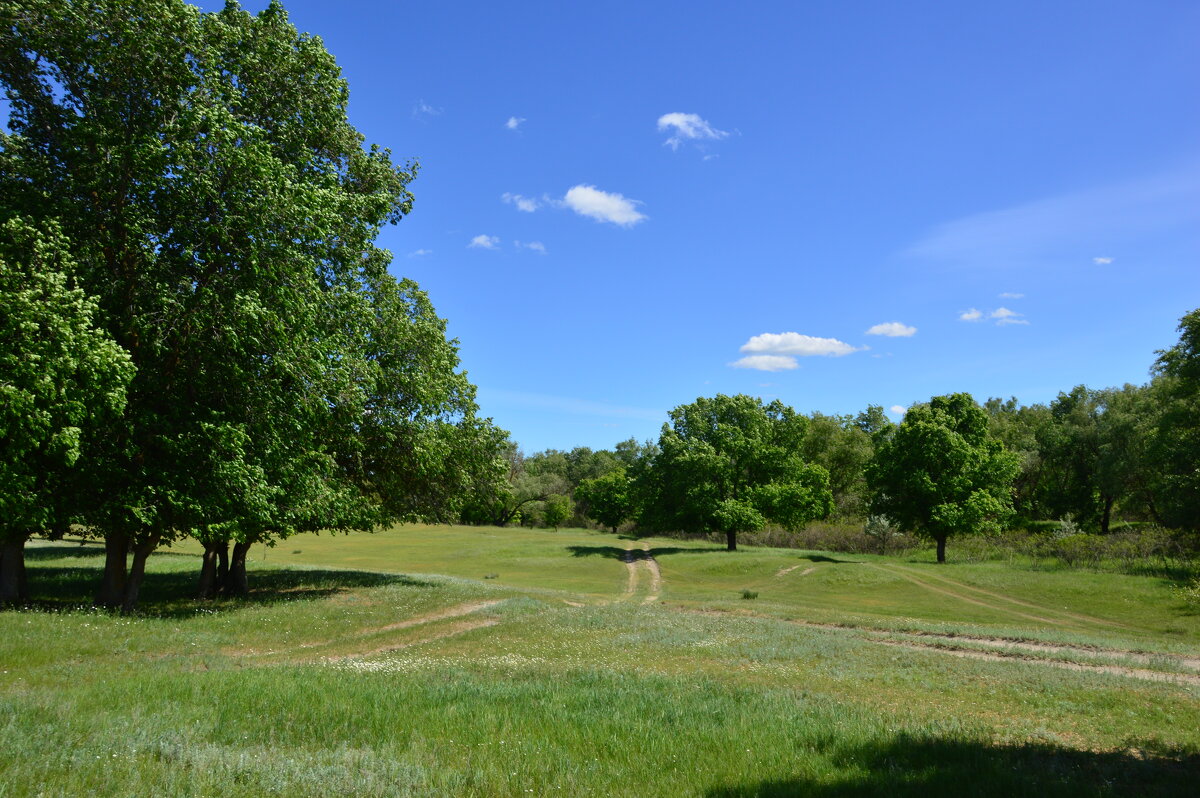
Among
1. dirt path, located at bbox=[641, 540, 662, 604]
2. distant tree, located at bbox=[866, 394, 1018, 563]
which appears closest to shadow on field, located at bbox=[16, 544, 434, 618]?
dirt path, located at bbox=[641, 540, 662, 604]

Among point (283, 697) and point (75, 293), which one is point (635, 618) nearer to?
point (283, 697)

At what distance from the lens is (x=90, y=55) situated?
58.6 ft

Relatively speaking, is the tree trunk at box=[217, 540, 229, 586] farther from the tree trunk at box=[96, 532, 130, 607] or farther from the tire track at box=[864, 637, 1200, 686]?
the tire track at box=[864, 637, 1200, 686]

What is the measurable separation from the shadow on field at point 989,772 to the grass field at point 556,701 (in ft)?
0.17

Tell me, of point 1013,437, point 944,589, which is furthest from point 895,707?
point 1013,437

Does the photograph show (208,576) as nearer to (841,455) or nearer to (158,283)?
(158,283)

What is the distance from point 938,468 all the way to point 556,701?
5271 centimetres

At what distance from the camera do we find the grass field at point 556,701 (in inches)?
292

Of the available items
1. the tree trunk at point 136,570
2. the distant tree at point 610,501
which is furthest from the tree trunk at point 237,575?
the distant tree at point 610,501

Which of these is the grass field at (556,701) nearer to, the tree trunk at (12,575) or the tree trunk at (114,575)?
the tree trunk at (12,575)

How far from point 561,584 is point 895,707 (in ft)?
125

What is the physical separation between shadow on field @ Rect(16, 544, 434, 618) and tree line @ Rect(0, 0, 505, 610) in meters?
1.90

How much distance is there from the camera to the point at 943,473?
54812 millimetres

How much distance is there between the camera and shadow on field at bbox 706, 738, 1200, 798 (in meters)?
7.50
